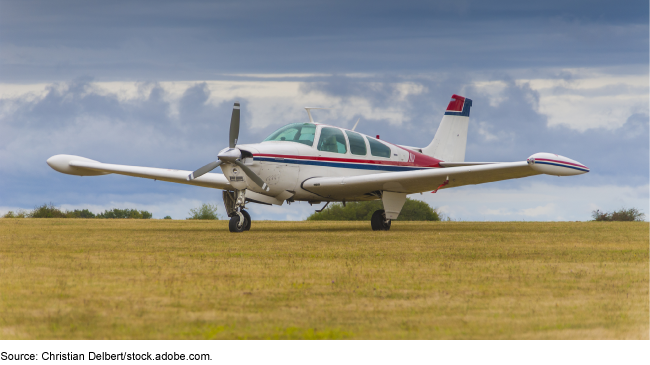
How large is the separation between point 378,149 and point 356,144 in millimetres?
962

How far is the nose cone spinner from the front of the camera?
14367mm

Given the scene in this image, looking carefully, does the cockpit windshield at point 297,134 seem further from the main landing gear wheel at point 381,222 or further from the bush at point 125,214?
the bush at point 125,214

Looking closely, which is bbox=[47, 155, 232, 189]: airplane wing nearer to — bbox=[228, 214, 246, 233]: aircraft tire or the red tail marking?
bbox=[228, 214, 246, 233]: aircraft tire

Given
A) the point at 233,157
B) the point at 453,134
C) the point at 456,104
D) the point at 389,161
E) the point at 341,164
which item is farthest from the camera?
the point at 456,104

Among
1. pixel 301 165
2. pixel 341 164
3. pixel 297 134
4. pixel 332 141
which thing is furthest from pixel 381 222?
pixel 297 134

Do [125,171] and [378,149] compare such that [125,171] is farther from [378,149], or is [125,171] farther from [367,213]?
[367,213]

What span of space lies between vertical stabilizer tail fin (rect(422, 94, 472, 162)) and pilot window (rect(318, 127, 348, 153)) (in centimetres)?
520

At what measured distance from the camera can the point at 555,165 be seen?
47.3ft

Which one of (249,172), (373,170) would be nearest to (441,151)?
(373,170)

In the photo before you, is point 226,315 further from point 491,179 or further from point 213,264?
point 491,179

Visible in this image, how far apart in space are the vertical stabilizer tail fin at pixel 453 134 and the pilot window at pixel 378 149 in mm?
3361

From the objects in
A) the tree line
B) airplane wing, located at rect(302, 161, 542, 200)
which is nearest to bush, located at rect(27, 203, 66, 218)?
the tree line

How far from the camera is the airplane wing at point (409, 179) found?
15898 millimetres

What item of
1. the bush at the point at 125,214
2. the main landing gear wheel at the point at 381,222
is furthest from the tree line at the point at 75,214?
the main landing gear wheel at the point at 381,222
